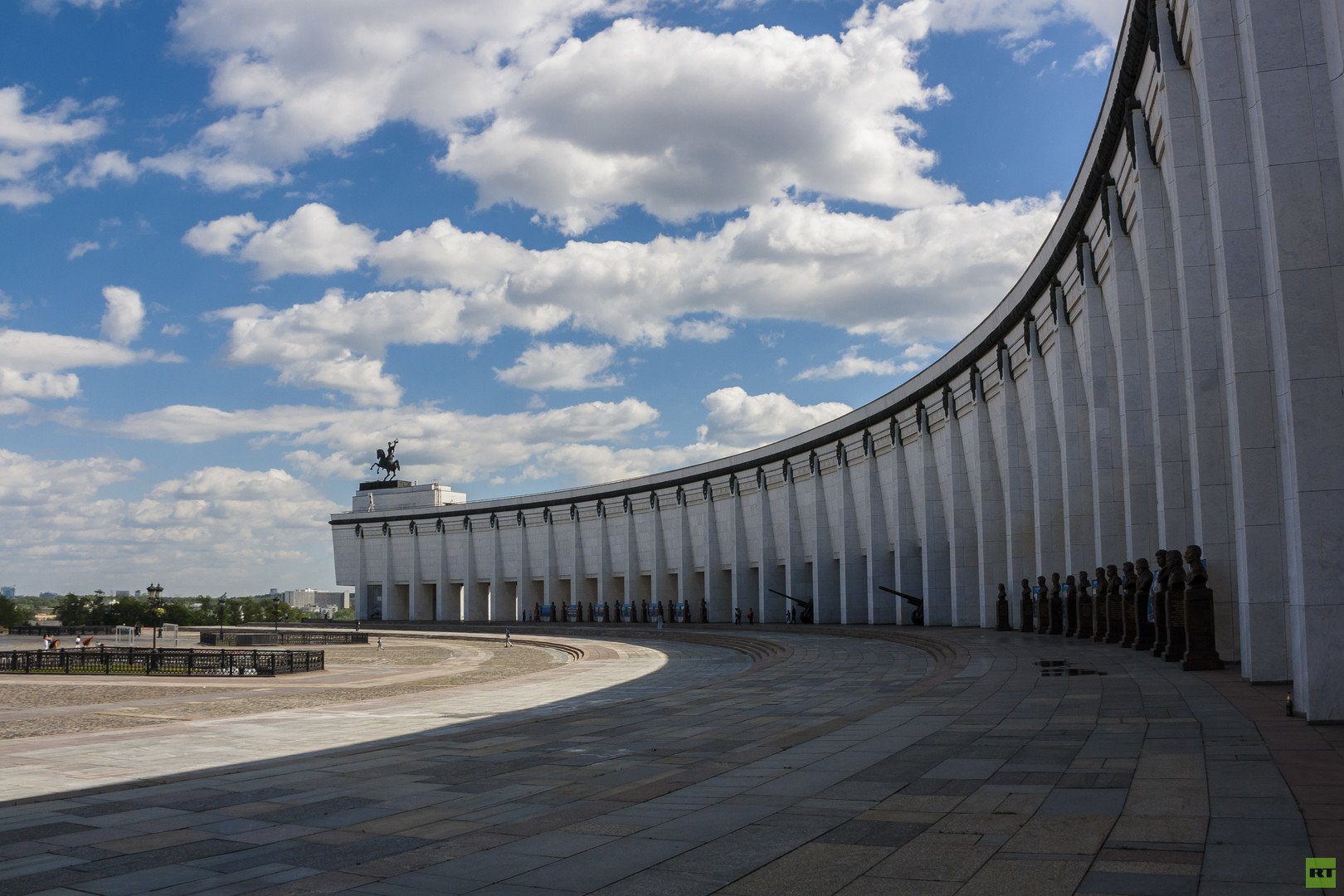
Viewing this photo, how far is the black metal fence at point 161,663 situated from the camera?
100ft

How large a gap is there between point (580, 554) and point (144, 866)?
71.8 m

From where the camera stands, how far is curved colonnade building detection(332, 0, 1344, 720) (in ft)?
35.7

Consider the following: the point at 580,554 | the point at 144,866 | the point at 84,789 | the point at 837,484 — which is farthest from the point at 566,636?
the point at 144,866

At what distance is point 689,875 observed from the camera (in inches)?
243

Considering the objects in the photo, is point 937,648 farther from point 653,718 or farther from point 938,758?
point 938,758

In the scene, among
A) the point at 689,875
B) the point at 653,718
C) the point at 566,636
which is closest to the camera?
the point at 689,875

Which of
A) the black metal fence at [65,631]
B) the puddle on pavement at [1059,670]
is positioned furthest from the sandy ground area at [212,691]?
the black metal fence at [65,631]

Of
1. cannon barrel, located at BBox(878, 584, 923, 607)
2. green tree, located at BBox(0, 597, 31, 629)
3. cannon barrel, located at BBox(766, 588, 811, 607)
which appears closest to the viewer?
cannon barrel, located at BBox(878, 584, 923, 607)

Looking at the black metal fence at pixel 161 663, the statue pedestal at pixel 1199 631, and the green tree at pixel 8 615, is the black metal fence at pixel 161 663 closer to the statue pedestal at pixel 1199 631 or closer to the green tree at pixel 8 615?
the statue pedestal at pixel 1199 631

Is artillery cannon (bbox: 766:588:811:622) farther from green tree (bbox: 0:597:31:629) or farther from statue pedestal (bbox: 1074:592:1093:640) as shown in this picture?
green tree (bbox: 0:597:31:629)

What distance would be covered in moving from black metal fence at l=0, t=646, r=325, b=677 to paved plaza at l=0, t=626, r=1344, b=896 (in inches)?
560

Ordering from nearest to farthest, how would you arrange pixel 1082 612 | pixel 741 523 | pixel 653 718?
pixel 653 718 → pixel 1082 612 → pixel 741 523

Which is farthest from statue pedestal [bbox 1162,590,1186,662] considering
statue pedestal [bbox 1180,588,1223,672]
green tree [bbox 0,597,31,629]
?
green tree [bbox 0,597,31,629]

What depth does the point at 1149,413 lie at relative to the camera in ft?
79.9
